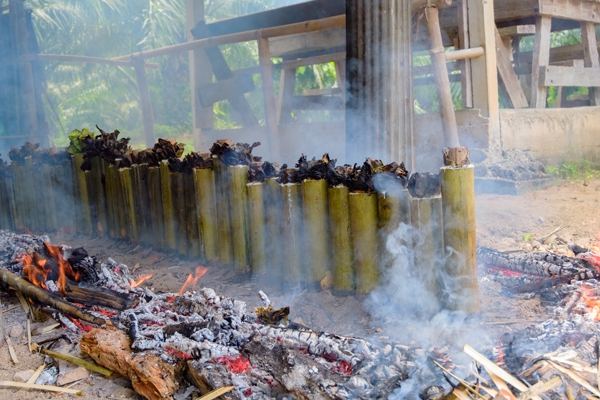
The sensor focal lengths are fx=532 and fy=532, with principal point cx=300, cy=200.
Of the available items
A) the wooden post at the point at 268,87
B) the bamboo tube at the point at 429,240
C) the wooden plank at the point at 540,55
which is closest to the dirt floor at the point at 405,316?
the bamboo tube at the point at 429,240

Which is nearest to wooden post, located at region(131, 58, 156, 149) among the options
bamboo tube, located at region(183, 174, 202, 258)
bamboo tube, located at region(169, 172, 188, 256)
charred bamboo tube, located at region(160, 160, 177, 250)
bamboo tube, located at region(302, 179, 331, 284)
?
charred bamboo tube, located at region(160, 160, 177, 250)

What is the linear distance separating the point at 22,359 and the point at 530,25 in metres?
8.94

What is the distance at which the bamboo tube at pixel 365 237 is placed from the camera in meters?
3.58

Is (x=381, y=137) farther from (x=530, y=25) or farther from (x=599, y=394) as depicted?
(x=530, y=25)

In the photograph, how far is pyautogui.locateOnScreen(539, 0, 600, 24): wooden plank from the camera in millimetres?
7301

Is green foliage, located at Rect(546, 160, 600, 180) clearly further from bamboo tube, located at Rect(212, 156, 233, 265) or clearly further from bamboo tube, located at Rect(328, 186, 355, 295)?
bamboo tube, located at Rect(212, 156, 233, 265)

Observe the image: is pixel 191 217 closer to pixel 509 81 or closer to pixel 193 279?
pixel 193 279

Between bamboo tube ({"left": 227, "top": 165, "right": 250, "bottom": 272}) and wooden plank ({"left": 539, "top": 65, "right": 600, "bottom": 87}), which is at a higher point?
wooden plank ({"left": 539, "top": 65, "right": 600, "bottom": 87})

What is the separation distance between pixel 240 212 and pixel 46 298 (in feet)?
5.27

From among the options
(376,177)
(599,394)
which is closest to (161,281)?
(376,177)

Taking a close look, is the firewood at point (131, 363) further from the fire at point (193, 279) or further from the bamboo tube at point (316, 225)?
the bamboo tube at point (316, 225)

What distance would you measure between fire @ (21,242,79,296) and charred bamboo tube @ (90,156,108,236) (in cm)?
205

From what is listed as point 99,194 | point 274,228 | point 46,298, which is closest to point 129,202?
point 99,194

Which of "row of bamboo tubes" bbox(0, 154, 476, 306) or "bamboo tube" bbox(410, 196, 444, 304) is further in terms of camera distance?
"row of bamboo tubes" bbox(0, 154, 476, 306)
